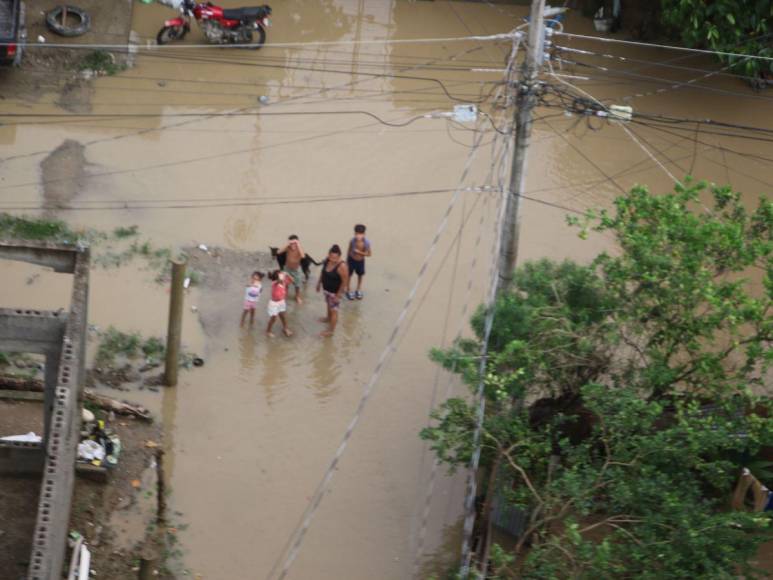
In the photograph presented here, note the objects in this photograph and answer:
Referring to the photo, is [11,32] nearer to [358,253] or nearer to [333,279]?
[358,253]

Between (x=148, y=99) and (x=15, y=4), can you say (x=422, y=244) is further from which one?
(x=15, y=4)

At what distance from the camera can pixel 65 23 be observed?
20750mm

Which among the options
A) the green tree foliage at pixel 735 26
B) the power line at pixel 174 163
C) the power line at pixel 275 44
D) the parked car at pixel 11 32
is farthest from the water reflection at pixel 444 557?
the parked car at pixel 11 32

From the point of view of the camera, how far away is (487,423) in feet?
36.7

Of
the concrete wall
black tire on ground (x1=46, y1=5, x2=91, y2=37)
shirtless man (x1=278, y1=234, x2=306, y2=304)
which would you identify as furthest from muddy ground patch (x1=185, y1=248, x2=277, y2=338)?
black tire on ground (x1=46, y1=5, x2=91, y2=37)

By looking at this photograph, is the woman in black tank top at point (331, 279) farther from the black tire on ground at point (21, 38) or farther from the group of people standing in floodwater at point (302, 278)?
the black tire on ground at point (21, 38)

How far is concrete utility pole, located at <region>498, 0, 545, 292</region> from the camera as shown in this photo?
12055mm

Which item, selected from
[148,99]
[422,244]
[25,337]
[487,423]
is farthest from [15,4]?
[487,423]

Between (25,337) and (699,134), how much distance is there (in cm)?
1317

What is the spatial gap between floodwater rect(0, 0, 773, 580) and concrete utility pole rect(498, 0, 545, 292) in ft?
8.22

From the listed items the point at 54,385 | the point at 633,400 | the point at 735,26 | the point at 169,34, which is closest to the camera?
the point at 633,400

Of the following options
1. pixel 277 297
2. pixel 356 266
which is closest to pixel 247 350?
pixel 277 297

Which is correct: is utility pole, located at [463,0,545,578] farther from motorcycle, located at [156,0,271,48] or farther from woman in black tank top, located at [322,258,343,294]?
motorcycle, located at [156,0,271,48]

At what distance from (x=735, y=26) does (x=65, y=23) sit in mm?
11253
